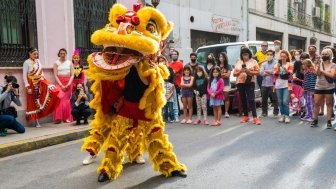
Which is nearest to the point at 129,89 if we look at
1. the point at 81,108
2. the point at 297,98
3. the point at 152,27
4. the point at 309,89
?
the point at 152,27

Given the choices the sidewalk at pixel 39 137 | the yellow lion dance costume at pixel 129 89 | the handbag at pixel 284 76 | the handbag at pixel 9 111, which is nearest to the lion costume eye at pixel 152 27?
the yellow lion dance costume at pixel 129 89

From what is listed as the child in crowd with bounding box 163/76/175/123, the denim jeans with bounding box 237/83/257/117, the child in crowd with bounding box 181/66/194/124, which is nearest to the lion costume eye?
the child in crowd with bounding box 181/66/194/124

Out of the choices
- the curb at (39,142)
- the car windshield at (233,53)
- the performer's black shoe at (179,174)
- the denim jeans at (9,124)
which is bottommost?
the curb at (39,142)

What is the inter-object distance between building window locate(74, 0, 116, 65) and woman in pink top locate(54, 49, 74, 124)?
5.73 ft

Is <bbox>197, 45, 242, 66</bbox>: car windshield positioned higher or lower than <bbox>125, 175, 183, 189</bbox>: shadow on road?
higher

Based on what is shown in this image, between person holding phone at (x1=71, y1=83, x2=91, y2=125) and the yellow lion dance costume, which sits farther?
person holding phone at (x1=71, y1=83, x2=91, y2=125)

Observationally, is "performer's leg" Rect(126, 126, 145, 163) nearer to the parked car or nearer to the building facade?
the parked car

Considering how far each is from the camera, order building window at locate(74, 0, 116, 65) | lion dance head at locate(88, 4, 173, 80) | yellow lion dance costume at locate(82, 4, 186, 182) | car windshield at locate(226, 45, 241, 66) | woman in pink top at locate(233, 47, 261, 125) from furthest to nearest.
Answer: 1. car windshield at locate(226, 45, 241, 66)
2. building window at locate(74, 0, 116, 65)
3. woman in pink top at locate(233, 47, 261, 125)
4. yellow lion dance costume at locate(82, 4, 186, 182)
5. lion dance head at locate(88, 4, 173, 80)

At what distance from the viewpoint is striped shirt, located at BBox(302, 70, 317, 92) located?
936cm

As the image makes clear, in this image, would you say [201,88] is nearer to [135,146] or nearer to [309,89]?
[309,89]

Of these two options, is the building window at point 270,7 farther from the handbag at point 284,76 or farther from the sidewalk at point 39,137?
the sidewalk at point 39,137

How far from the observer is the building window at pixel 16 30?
878 centimetres

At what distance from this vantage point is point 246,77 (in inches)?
364

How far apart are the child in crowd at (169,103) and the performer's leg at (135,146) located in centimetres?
411
